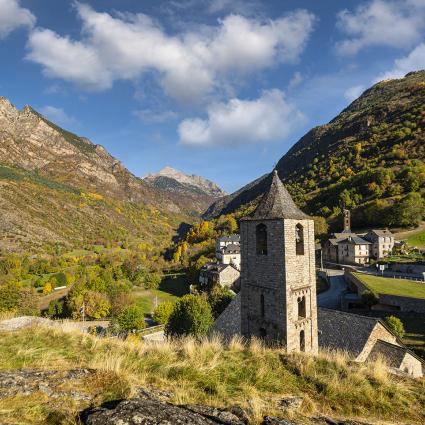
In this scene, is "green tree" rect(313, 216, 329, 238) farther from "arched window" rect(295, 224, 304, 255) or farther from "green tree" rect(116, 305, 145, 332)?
"arched window" rect(295, 224, 304, 255)

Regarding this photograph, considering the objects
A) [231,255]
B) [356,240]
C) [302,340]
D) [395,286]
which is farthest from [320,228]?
[302,340]

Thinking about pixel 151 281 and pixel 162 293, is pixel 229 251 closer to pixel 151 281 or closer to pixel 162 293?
pixel 162 293

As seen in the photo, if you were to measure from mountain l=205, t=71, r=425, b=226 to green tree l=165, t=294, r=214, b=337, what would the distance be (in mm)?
59120

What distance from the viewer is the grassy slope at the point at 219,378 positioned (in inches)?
223

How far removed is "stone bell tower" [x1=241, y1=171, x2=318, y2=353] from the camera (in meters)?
15.0

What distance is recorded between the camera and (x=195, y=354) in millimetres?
8609

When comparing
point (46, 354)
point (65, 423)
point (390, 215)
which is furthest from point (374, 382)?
point (390, 215)

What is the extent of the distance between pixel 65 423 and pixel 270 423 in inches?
118

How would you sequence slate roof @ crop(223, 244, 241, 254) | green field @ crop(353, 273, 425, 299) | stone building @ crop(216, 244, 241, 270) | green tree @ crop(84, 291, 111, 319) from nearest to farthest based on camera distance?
green field @ crop(353, 273, 425, 299) → green tree @ crop(84, 291, 111, 319) → stone building @ crop(216, 244, 241, 270) → slate roof @ crop(223, 244, 241, 254)

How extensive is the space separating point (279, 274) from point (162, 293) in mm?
57137

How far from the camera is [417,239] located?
6388cm

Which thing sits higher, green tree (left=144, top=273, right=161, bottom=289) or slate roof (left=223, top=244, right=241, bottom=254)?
slate roof (left=223, top=244, right=241, bottom=254)

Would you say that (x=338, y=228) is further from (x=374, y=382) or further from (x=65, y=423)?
(x=65, y=423)

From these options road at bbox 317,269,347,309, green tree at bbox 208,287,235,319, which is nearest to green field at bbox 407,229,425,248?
road at bbox 317,269,347,309
